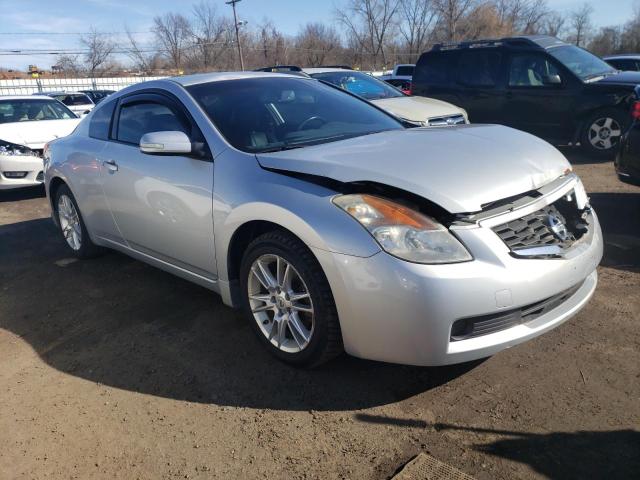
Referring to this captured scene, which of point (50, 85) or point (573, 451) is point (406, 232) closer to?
point (573, 451)

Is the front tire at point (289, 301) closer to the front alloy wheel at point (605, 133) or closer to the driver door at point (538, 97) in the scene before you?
the front alloy wheel at point (605, 133)

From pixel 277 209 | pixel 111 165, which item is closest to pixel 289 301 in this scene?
pixel 277 209

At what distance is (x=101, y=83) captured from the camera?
36.9 metres

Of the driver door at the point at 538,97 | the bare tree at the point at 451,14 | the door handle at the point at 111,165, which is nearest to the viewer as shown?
the door handle at the point at 111,165

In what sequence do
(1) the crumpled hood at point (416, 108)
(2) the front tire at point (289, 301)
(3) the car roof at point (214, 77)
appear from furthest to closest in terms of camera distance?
1. (1) the crumpled hood at point (416, 108)
2. (3) the car roof at point (214, 77)
3. (2) the front tire at point (289, 301)

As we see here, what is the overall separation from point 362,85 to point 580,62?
3.82 metres

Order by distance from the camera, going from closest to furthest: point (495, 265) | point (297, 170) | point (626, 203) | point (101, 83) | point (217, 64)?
point (495, 265), point (297, 170), point (626, 203), point (101, 83), point (217, 64)

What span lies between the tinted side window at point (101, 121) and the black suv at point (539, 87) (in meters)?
7.36

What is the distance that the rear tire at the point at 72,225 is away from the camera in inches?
193

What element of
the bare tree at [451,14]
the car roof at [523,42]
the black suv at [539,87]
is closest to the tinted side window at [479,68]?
the black suv at [539,87]

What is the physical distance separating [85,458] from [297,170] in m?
1.68

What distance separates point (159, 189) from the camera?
11.7 ft

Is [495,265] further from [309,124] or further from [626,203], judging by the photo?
[626,203]

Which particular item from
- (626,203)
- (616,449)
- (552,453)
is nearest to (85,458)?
(552,453)
